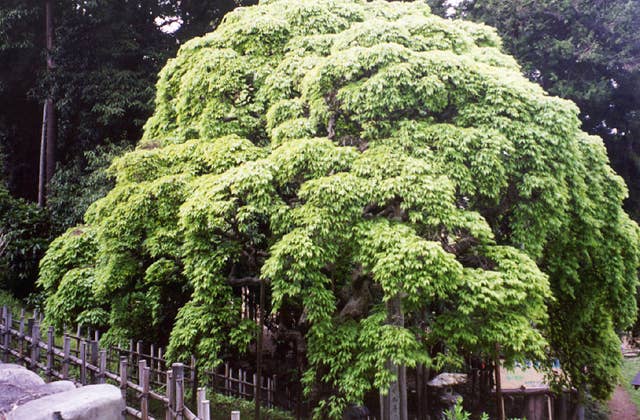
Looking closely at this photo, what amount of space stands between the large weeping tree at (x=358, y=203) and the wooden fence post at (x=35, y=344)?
4.58 ft

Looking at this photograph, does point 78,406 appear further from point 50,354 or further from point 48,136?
point 48,136

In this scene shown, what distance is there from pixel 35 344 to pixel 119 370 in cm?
138

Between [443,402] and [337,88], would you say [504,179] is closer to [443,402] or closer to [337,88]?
[337,88]

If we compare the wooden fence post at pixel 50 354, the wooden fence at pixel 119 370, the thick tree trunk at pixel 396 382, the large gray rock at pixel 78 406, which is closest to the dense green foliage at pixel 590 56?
the thick tree trunk at pixel 396 382

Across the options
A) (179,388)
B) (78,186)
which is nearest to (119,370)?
(179,388)

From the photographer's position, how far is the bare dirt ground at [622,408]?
1606cm

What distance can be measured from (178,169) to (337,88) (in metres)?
2.87

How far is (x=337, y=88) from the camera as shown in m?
8.08

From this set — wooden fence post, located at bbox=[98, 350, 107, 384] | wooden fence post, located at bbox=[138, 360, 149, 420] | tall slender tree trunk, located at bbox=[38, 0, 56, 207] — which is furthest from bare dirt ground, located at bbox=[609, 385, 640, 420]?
tall slender tree trunk, located at bbox=[38, 0, 56, 207]

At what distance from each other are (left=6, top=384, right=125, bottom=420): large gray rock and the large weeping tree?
2046mm

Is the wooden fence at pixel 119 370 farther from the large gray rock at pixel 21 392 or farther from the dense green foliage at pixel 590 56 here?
the dense green foliage at pixel 590 56

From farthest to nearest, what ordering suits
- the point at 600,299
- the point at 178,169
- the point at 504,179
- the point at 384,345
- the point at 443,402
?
the point at 443,402 < the point at 600,299 < the point at 178,169 < the point at 504,179 < the point at 384,345

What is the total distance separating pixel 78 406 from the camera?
5.12 m

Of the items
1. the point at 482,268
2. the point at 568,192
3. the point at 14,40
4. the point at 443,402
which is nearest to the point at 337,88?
the point at 482,268
